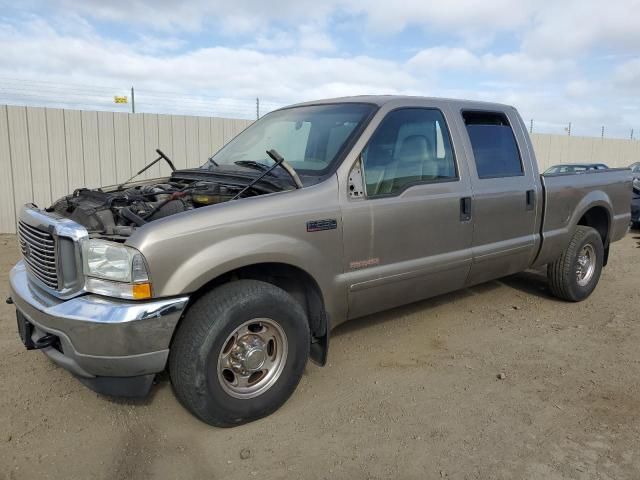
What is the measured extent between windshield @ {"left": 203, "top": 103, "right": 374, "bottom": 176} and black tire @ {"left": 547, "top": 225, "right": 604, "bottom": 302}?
2819 millimetres

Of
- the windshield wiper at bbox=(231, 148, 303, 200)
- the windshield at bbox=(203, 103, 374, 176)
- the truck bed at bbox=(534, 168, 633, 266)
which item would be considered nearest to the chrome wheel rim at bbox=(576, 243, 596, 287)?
the truck bed at bbox=(534, 168, 633, 266)

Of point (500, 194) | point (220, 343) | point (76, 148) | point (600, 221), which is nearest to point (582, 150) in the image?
point (600, 221)

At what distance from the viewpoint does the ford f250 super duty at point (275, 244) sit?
8.85ft

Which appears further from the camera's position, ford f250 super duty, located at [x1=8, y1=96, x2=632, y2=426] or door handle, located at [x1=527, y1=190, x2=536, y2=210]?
door handle, located at [x1=527, y1=190, x2=536, y2=210]

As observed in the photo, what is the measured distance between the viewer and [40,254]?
120 inches

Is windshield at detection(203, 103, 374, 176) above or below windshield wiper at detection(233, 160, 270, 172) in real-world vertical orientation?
above

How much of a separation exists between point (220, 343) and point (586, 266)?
4.41 metres

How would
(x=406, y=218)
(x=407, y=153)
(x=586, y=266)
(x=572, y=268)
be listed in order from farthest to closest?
(x=586, y=266), (x=572, y=268), (x=407, y=153), (x=406, y=218)

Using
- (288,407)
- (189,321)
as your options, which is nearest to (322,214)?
(189,321)

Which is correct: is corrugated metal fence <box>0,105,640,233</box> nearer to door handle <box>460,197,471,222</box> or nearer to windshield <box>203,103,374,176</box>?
windshield <box>203,103,374,176</box>

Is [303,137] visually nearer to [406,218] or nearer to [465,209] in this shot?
[406,218]

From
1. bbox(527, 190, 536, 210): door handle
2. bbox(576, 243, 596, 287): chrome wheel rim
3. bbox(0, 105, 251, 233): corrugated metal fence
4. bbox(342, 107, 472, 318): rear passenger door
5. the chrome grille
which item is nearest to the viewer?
the chrome grille

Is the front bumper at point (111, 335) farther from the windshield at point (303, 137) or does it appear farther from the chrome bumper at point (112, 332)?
the windshield at point (303, 137)

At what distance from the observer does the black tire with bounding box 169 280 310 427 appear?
9.17 feet
